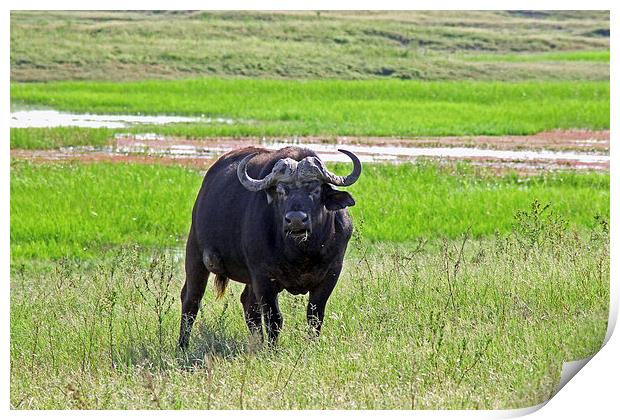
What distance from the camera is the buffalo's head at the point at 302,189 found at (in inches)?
249

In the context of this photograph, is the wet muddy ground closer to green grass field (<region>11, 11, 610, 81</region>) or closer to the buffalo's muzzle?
A: green grass field (<region>11, 11, 610, 81</region>)

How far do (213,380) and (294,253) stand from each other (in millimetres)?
991

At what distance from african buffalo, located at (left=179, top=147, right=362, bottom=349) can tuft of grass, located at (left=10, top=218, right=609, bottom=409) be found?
276mm

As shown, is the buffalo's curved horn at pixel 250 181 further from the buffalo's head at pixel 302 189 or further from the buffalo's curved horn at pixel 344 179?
the buffalo's curved horn at pixel 344 179

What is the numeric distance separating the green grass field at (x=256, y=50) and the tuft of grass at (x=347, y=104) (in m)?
1.37

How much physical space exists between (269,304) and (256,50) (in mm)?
27564

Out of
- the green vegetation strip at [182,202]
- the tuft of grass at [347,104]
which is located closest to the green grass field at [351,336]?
the green vegetation strip at [182,202]

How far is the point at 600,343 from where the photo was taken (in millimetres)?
6855

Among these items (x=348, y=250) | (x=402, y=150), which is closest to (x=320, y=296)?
(x=348, y=250)

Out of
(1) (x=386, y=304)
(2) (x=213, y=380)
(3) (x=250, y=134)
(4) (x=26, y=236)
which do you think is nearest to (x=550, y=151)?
(3) (x=250, y=134)

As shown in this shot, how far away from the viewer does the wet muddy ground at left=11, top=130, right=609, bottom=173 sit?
18.6m

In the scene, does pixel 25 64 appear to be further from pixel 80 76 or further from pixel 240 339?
pixel 240 339

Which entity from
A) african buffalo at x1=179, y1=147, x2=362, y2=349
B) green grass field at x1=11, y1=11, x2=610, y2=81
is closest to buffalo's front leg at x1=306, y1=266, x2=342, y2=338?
african buffalo at x1=179, y1=147, x2=362, y2=349

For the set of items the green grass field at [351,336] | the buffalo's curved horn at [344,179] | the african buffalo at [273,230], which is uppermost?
the buffalo's curved horn at [344,179]
